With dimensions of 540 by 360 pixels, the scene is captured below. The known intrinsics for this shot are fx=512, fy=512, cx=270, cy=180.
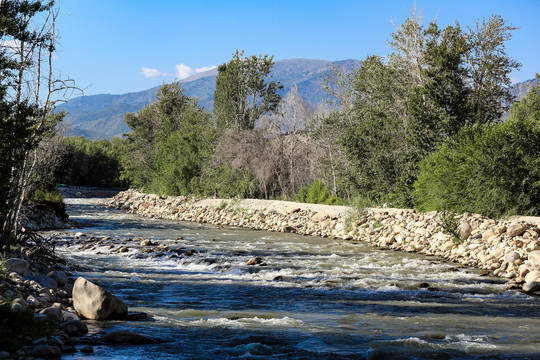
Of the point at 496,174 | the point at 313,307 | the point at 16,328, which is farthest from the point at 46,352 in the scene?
the point at 496,174

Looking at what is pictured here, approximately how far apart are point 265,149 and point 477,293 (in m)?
24.9

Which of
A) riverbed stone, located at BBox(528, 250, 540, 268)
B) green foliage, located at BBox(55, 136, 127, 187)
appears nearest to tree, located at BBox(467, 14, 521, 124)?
riverbed stone, located at BBox(528, 250, 540, 268)

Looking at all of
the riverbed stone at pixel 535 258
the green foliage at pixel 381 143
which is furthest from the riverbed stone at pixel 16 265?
the green foliage at pixel 381 143

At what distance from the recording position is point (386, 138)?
26609 mm

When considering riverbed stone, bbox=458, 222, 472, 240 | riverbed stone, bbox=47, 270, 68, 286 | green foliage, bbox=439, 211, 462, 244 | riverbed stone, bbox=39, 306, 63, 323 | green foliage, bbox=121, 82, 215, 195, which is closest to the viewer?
riverbed stone, bbox=39, 306, 63, 323

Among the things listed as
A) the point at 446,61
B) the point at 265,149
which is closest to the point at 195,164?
the point at 265,149

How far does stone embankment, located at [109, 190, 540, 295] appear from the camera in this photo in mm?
13727

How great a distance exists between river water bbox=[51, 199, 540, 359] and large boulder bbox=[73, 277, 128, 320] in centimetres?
27

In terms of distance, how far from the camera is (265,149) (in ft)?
115

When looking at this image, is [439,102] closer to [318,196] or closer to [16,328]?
[318,196]

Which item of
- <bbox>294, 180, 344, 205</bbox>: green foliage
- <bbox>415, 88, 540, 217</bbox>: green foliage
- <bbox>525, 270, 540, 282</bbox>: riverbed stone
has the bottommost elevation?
<bbox>525, 270, 540, 282</bbox>: riverbed stone

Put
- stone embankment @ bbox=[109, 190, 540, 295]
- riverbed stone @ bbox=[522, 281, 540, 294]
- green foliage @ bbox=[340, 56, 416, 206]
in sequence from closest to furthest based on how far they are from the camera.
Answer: riverbed stone @ bbox=[522, 281, 540, 294] < stone embankment @ bbox=[109, 190, 540, 295] < green foliage @ bbox=[340, 56, 416, 206]

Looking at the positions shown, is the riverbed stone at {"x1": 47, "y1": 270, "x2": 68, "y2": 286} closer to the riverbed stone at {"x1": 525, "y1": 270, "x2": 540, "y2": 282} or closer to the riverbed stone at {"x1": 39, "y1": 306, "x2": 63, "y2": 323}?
the riverbed stone at {"x1": 39, "y1": 306, "x2": 63, "y2": 323}

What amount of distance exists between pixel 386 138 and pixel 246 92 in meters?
20.3
